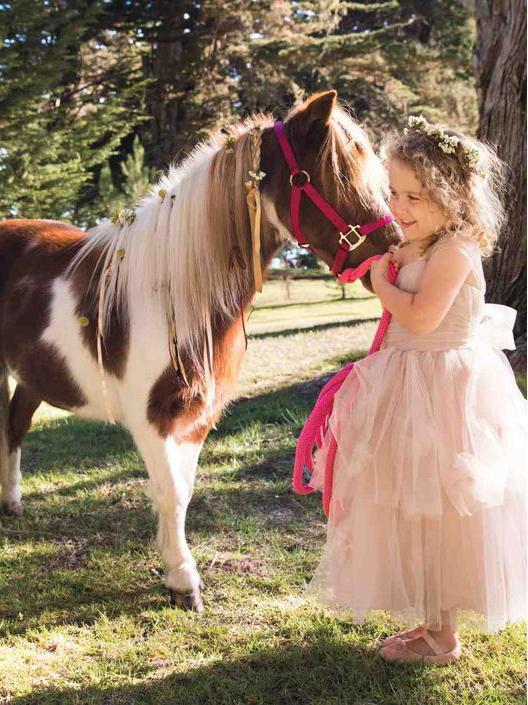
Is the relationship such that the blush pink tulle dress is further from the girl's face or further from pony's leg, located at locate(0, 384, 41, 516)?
pony's leg, located at locate(0, 384, 41, 516)

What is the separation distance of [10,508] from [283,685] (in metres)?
2.10

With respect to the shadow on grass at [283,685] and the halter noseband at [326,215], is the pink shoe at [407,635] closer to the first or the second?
the shadow on grass at [283,685]

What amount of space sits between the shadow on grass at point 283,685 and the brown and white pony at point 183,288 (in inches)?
18.5

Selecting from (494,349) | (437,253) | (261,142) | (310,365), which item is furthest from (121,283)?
(310,365)

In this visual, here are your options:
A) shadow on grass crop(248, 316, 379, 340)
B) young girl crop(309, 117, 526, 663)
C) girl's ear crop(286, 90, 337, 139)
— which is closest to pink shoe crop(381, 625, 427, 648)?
young girl crop(309, 117, 526, 663)

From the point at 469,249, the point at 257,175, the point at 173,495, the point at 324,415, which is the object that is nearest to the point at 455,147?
the point at 469,249

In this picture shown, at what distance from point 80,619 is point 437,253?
194 cm

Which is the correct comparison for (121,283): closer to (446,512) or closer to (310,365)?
(446,512)

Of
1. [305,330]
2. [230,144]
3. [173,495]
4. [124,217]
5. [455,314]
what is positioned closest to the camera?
[455,314]

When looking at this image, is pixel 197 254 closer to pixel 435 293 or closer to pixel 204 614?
pixel 435 293

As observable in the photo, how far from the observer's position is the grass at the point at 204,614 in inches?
82.1

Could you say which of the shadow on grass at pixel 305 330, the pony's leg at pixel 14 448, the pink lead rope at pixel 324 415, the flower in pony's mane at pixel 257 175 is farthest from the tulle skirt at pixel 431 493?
the shadow on grass at pixel 305 330

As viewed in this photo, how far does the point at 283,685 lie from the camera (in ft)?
6.90

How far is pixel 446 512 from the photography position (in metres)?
1.99
